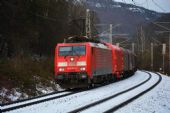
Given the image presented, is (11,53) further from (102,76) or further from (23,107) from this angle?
(23,107)

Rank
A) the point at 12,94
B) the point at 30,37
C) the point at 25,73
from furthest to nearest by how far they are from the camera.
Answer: the point at 30,37 → the point at 25,73 → the point at 12,94

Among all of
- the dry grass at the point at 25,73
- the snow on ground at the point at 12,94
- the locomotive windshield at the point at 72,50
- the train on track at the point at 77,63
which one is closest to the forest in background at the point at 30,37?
the dry grass at the point at 25,73

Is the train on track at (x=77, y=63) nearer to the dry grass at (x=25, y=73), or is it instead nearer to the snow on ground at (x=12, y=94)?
the dry grass at (x=25, y=73)

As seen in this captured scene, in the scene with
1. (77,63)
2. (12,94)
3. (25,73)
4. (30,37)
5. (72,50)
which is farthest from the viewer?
(30,37)

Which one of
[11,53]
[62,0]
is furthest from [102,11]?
[11,53]

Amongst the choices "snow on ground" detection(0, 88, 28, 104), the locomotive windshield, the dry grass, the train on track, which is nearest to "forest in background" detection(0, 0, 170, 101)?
the dry grass

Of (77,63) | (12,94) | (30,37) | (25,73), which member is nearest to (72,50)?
(77,63)

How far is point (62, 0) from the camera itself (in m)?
43.2

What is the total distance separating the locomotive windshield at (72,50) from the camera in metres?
25.0

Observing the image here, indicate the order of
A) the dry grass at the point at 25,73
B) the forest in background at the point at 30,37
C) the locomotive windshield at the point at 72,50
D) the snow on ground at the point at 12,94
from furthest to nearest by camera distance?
the locomotive windshield at the point at 72,50
the forest in background at the point at 30,37
the dry grass at the point at 25,73
the snow on ground at the point at 12,94

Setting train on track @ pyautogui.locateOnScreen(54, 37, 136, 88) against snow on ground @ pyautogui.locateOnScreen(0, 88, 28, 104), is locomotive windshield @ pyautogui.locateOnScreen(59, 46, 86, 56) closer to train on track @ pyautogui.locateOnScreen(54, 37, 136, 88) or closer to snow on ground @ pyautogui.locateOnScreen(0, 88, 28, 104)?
train on track @ pyautogui.locateOnScreen(54, 37, 136, 88)

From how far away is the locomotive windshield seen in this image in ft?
82.0

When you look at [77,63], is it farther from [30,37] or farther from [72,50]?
[30,37]

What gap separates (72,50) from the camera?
2522cm
